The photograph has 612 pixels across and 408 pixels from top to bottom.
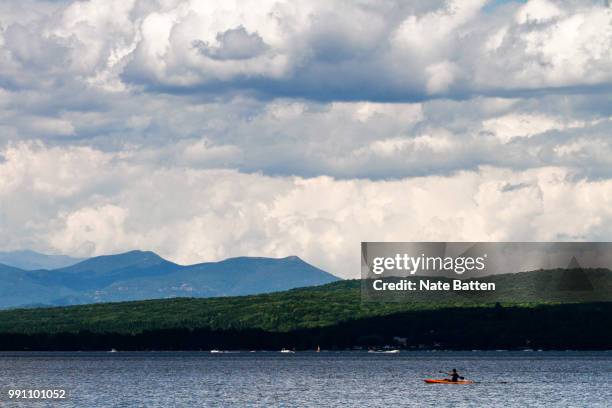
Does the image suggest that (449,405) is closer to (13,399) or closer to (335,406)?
(335,406)

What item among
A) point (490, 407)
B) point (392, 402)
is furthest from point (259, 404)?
point (490, 407)

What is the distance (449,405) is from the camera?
189 metres

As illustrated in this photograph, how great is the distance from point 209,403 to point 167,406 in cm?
890

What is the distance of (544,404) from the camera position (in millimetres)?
193125

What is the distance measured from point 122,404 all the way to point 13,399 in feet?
60.2

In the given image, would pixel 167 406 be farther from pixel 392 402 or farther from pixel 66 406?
pixel 392 402

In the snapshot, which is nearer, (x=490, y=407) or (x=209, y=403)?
(x=490, y=407)

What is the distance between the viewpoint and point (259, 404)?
19675 centimetres

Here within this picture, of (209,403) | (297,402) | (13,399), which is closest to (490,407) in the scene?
(297,402)

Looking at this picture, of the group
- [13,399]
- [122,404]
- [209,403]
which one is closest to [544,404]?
[209,403]

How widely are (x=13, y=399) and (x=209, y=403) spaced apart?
3317 centimetres

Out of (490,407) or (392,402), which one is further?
(392,402)

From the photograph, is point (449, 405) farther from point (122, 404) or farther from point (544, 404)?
point (122, 404)

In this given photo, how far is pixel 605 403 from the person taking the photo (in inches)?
7643
